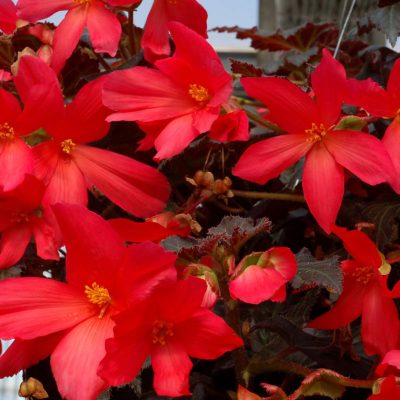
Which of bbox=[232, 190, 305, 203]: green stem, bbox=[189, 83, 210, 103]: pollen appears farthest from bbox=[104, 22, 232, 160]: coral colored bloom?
bbox=[232, 190, 305, 203]: green stem

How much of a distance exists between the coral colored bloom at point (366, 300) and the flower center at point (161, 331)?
0.44 feet

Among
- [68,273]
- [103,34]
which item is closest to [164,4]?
[103,34]

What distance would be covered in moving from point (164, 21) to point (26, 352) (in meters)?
0.29

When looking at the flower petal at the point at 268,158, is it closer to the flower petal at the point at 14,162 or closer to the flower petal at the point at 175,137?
the flower petal at the point at 175,137

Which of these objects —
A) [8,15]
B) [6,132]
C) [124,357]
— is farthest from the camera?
[8,15]

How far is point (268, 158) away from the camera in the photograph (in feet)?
1.75

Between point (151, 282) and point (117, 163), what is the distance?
0.15 m

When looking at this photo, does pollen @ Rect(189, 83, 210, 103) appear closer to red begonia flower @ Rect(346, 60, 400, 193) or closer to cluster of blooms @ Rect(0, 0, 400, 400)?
cluster of blooms @ Rect(0, 0, 400, 400)

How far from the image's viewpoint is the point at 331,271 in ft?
1.64

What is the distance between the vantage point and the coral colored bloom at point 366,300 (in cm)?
52

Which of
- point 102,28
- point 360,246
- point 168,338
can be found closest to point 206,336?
point 168,338

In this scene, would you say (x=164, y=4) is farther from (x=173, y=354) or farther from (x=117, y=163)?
(x=173, y=354)

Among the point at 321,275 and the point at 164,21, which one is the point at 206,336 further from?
the point at 164,21

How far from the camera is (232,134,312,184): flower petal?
0.53 metres
